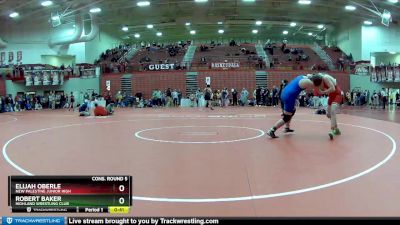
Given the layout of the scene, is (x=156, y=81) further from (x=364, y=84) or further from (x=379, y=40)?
(x=379, y=40)

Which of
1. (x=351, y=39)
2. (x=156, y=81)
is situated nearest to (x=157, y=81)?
(x=156, y=81)

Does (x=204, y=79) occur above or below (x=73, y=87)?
above

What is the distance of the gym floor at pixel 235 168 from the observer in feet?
12.5

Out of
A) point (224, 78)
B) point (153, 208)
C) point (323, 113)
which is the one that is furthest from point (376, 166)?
point (224, 78)

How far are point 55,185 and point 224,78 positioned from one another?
31119 millimetres

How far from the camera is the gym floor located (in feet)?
12.5

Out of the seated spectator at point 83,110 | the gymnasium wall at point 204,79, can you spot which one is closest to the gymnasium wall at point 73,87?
the gymnasium wall at point 204,79
